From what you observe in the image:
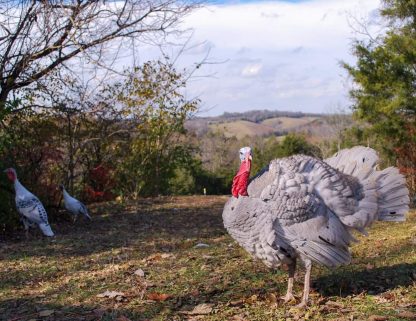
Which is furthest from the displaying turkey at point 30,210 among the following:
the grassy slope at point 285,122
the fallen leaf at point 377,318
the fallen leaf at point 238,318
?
the grassy slope at point 285,122

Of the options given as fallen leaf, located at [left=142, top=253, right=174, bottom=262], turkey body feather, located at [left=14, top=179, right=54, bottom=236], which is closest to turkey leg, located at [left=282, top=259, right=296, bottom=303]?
fallen leaf, located at [left=142, top=253, right=174, bottom=262]

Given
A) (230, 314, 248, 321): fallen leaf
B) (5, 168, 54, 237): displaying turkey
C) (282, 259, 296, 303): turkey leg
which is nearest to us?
(230, 314, 248, 321): fallen leaf

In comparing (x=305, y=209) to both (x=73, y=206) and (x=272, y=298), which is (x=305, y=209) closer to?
(x=272, y=298)

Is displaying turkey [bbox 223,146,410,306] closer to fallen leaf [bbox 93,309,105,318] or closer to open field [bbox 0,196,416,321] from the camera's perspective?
open field [bbox 0,196,416,321]

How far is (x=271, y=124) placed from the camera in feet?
189

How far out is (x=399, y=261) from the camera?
5.72m

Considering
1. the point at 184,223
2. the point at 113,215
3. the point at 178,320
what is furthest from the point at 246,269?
the point at 113,215

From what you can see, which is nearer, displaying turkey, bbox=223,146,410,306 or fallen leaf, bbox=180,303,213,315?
displaying turkey, bbox=223,146,410,306

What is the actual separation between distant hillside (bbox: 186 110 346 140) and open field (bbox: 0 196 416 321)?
18.6m

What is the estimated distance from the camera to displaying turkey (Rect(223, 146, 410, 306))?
14.2ft

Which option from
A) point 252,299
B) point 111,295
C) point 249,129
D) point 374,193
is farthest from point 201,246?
point 249,129

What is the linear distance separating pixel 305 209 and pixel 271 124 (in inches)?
2122

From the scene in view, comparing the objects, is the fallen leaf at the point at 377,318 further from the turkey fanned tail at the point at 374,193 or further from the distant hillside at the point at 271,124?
the distant hillside at the point at 271,124

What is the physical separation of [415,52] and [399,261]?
50.2ft
